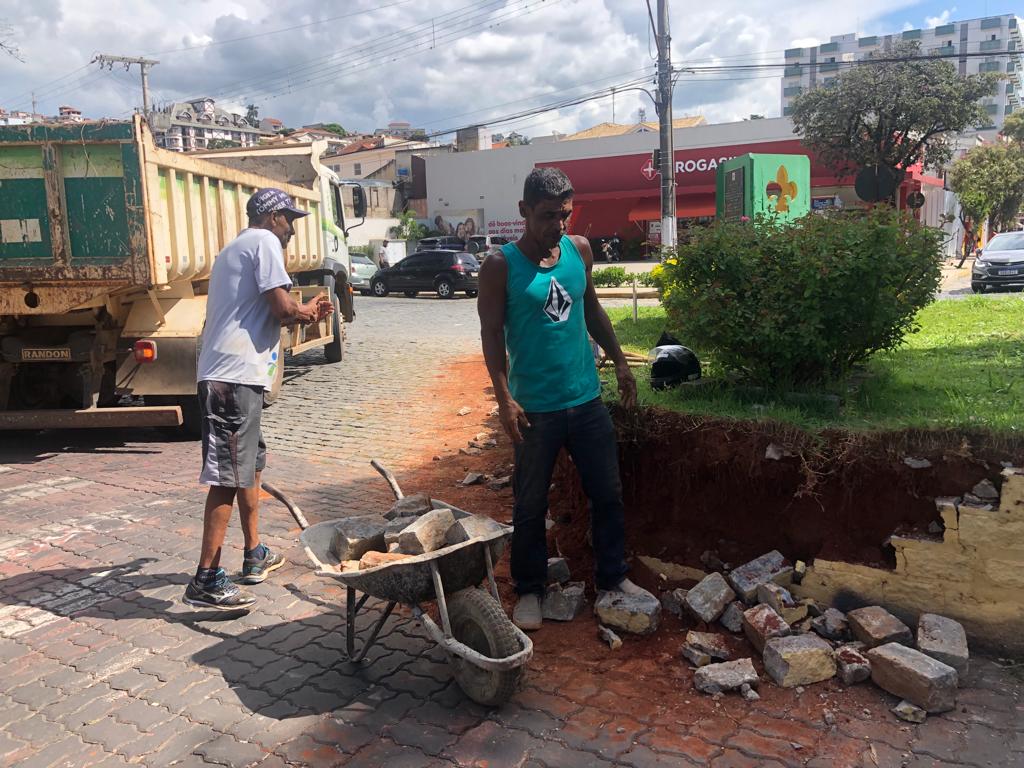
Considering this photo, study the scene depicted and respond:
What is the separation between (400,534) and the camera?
3.38 m

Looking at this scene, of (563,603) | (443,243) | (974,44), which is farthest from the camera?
(974,44)

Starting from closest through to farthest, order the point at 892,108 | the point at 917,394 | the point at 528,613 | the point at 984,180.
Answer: the point at 528,613
the point at 917,394
the point at 892,108
the point at 984,180

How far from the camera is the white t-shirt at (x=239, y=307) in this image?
4.09m

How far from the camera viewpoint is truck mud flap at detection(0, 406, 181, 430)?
7.16 meters

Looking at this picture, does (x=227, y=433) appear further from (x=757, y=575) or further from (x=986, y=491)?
(x=986, y=491)

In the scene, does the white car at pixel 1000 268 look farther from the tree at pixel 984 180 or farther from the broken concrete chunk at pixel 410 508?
the broken concrete chunk at pixel 410 508

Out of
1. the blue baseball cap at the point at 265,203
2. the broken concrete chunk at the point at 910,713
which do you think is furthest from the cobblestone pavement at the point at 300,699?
the blue baseball cap at the point at 265,203

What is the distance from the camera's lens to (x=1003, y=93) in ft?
436

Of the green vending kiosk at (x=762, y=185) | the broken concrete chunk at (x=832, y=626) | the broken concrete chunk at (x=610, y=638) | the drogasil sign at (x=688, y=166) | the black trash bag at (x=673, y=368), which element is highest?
the drogasil sign at (x=688, y=166)

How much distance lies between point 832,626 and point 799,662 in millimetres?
423

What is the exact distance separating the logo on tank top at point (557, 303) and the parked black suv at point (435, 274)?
22131mm

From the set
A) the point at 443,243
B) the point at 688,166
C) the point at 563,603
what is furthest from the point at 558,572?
the point at 688,166

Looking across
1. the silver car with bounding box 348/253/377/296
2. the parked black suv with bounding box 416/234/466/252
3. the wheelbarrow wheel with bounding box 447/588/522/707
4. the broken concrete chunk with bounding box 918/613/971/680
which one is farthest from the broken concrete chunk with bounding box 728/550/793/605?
the parked black suv with bounding box 416/234/466/252

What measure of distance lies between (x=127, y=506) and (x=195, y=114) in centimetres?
7981
